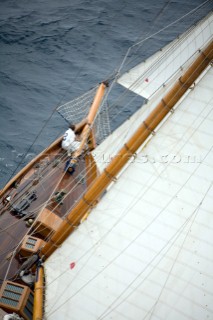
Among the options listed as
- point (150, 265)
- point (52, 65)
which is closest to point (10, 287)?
point (150, 265)

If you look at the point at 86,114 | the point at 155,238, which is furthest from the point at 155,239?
the point at 86,114

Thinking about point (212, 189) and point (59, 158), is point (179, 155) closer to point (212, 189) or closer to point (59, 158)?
point (212, 189)

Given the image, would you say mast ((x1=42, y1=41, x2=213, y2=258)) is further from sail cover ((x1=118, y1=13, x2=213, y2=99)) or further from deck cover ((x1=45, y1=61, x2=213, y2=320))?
sail cover ((x1=118, y1=13, x2=213, y2=99))

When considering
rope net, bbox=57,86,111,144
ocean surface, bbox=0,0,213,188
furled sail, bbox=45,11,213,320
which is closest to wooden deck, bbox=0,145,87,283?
rope net, bbox=57,86,111,144

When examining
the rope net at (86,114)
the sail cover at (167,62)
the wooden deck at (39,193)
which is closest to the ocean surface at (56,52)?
the rope net at (86,114)

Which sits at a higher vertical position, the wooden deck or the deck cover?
the deck cover

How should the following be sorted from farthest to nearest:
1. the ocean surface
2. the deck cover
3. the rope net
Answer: the ocean surface
the rope net
the deck cover

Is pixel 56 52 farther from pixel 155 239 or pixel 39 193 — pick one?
pixel 155 239
